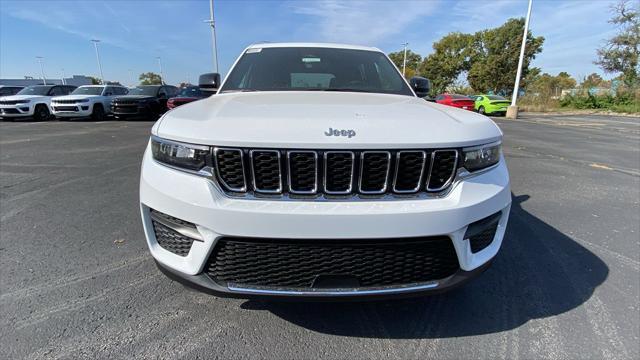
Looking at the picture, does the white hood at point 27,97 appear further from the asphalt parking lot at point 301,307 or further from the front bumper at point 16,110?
the asphalt parking lot at point 301,307

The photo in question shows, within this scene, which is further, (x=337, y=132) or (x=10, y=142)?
(x=10, y=142)

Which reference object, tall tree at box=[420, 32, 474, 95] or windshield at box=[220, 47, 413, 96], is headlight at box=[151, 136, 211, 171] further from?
tall tree at box=[420, 32, 474, 95]

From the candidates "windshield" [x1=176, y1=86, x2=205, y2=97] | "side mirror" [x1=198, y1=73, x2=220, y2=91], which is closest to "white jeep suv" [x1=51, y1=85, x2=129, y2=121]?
"windshield" [x1=176, y1=86, x2=205, y2=97]

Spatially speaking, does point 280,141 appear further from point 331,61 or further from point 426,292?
point 331,61

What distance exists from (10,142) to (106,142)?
2.37 metres

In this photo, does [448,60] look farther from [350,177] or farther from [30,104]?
[350,177]

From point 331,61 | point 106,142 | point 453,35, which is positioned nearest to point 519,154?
point 331,61

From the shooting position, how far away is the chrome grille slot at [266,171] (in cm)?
151

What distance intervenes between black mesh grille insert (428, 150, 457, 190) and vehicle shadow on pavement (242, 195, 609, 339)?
2.37ft

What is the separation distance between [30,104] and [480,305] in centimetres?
1798

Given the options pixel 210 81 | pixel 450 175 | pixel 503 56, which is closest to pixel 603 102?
pixel 503 56

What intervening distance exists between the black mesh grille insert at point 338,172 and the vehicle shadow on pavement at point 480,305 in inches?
22.6

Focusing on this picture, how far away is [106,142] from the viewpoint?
27.4 feet

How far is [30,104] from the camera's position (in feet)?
45.5
